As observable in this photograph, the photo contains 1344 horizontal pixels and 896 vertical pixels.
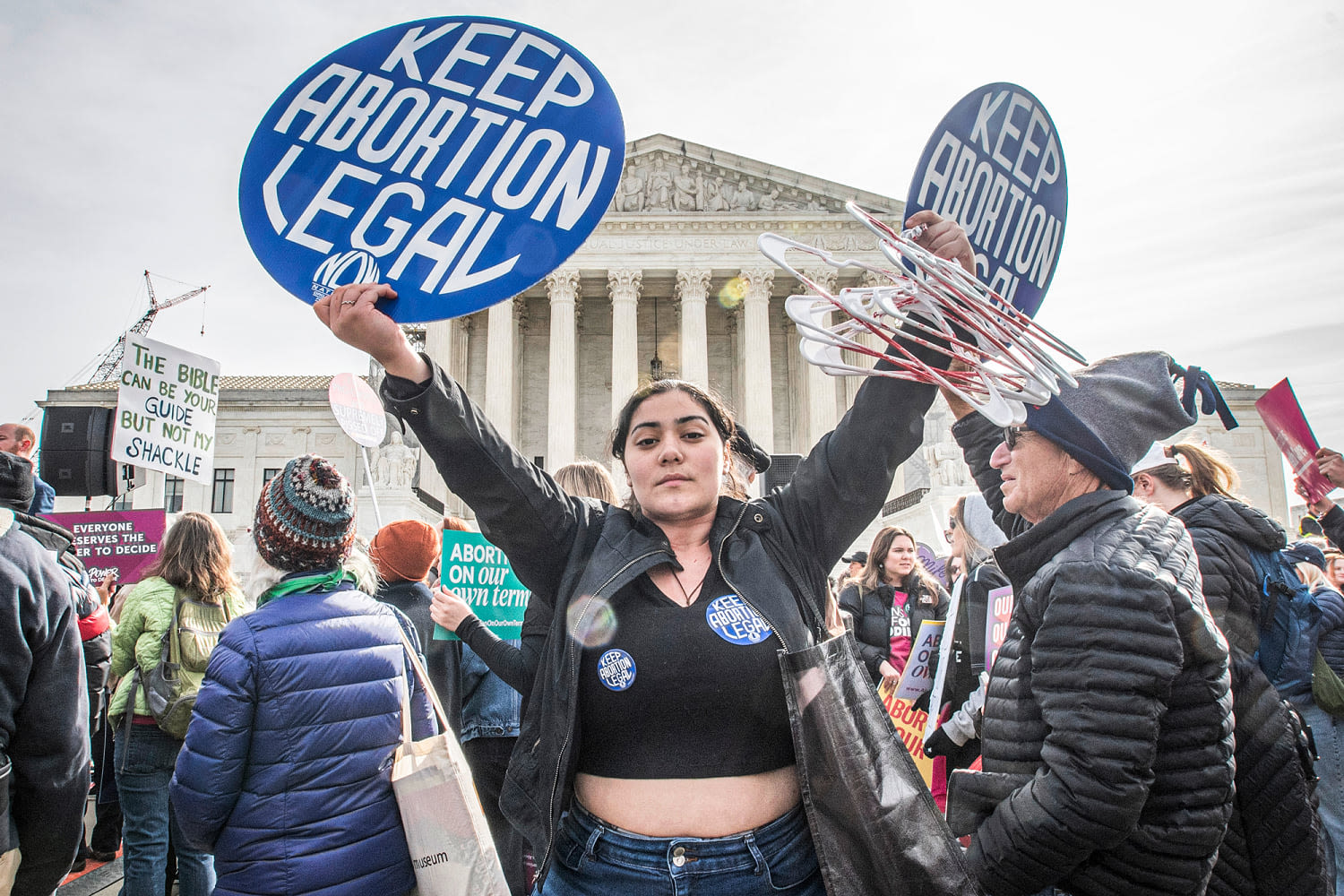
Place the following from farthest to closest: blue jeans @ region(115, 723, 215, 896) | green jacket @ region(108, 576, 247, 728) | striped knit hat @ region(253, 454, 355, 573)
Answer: green jacket @ region(108, 576, 247, 728)
blue jeans @ region(115, 723, 215, 896)
striped knit hat @ region(253, 454, 355, 573)

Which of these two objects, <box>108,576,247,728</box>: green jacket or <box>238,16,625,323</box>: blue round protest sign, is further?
<box>108,576,247,728</box>: green jacket

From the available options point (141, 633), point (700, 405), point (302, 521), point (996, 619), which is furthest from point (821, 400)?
point (700, 405)

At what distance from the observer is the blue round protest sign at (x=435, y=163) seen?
1.93 metres

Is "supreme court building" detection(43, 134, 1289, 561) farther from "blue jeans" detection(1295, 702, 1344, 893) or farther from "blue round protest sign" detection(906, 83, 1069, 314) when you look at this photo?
"blue round protest sign" detection(906, 83, 1069, 314)

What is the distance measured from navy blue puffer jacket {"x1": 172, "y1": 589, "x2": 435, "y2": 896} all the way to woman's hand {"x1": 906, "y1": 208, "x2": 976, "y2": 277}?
2.05m

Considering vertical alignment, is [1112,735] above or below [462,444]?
below

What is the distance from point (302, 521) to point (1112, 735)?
7.58 ft

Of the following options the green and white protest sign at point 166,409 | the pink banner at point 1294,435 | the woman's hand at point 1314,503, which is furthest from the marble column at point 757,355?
the woman's hand at point 1314,503

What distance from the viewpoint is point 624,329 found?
3141 cm

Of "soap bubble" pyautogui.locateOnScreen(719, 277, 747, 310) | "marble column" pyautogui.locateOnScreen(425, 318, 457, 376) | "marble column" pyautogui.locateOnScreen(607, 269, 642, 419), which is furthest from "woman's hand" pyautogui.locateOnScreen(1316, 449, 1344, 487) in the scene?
"marble column" pyautogui.locateOnScreen(425, 318, 457, 376)

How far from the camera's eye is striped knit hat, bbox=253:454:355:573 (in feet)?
8.86

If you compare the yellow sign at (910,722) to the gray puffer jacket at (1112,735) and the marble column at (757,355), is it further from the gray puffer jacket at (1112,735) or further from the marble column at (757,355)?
the marble column at (757,355)

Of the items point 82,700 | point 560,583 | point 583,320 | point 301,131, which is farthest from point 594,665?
point 583,320

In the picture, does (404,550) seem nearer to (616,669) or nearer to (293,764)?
(293,764)
